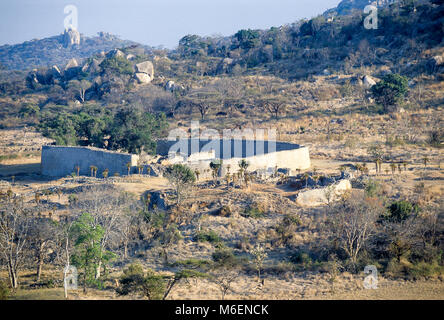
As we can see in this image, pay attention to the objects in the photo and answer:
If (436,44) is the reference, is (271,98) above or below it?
below

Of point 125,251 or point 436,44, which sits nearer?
point 125,251

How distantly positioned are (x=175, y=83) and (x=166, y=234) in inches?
1660

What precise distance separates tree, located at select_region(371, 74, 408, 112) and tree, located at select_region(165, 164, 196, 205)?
2393 cm

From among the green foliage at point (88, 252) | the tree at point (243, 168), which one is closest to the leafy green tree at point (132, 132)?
the tree at point (243, 168)

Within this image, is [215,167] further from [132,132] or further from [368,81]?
[368,81]

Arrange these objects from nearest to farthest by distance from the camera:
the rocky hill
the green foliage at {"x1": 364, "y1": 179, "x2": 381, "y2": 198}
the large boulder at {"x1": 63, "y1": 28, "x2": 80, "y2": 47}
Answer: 1. the green foliage at {"x1": 364, "y1": 179, "x2": 381, "y2": 198}
2. the rocky hill
3. the large boulder at {"x1": 63, "y1": 28, "x2": 80, "y2": 47}

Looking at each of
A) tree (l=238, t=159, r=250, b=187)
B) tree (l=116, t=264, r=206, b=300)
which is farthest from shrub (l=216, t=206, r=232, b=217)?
tree (l=116, t=264, r=206, b=300)

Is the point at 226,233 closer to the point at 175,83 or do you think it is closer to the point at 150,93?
the point at 150,93

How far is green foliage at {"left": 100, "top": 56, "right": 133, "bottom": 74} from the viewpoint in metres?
61.1

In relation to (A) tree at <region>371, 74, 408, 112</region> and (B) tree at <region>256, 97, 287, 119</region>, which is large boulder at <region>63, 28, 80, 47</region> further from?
(A) tree at <region>371, 74, 408, 112</region>

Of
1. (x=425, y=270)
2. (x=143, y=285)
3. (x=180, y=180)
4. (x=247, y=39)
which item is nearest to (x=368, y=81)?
(x=247, y=39)

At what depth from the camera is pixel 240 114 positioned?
141 feet
